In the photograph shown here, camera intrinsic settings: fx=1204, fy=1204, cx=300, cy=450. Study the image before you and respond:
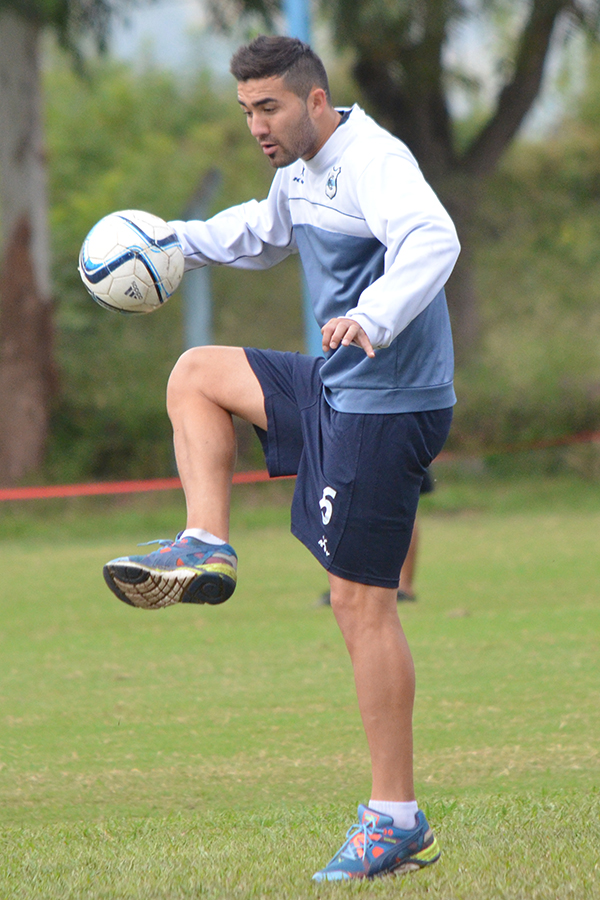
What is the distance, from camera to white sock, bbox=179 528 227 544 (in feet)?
11.2

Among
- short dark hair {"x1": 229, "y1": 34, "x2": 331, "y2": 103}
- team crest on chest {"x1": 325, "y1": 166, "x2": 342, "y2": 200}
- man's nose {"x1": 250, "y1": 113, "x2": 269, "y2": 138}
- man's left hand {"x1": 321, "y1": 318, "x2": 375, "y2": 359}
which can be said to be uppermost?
short dark hair {"x1": 229, "y1": 34, "x2": 331, "y2": 103}

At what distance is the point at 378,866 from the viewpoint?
10.3 ft

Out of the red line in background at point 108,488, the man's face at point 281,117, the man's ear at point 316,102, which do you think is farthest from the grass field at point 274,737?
the man's ear at point 316,102

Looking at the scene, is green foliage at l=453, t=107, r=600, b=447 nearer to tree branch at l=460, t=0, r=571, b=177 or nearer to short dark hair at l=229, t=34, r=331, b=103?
tree branch at l=460, t=0, r=571, b=177

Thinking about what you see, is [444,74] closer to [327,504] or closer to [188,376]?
[188,376]

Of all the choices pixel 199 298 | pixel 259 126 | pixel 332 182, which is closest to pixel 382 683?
pixel 332 182

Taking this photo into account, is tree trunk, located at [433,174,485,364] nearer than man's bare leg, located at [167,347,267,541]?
No

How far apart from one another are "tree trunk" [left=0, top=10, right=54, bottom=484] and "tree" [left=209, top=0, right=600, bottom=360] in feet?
7.88

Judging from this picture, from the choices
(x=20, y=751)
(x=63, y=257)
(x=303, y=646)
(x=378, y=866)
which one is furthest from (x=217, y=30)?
(x=378, y=866)

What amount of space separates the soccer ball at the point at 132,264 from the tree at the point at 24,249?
392 inches

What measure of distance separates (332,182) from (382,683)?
4.50 ft

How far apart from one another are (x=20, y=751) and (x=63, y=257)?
12.6 meters

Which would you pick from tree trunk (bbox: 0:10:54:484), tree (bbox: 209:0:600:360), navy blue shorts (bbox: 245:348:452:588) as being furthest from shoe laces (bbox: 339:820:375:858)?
tree trunk (bbox: 0:10:54:484)

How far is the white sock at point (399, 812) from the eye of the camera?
10.5ft
